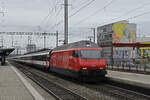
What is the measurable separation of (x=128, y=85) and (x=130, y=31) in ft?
257

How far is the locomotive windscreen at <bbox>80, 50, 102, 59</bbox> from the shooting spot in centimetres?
1642

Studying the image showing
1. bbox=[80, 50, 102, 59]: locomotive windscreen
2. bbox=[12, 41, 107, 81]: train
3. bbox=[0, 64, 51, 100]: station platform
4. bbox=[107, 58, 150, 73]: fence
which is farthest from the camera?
bbox=[107, 58, 150, 73]: fence

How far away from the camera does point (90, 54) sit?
658 inches

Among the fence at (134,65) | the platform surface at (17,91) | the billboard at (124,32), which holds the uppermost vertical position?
the billboard at (124,32)

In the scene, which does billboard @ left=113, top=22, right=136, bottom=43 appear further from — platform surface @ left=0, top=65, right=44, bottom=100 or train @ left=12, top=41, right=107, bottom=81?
platform surface @ left=0, top=65, right=44, bottom=100

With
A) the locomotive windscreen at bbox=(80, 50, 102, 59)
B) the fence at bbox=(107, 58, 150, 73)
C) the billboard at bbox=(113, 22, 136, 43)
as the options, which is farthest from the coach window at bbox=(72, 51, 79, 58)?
the billboard at bbox=(113, 22, 136, 43)

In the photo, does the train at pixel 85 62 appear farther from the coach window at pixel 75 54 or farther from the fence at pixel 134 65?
the fence at pixel 134 65

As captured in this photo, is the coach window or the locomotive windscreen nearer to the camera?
the locomotive windscreen

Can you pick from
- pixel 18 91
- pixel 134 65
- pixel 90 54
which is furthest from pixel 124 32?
pixel 18 91

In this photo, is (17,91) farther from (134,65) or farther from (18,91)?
(134,65)

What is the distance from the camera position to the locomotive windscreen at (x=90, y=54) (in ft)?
53.9

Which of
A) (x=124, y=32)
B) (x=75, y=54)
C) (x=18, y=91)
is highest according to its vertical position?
(x=124, y=32)

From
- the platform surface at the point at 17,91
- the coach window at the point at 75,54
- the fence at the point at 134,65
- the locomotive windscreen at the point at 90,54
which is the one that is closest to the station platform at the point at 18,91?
the platform surface at the point at 17,91

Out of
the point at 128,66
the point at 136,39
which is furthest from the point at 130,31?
the point at 128,66
